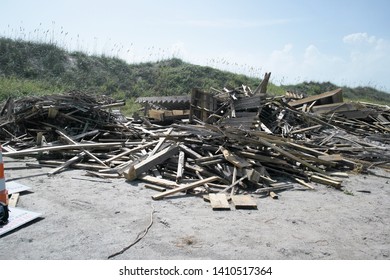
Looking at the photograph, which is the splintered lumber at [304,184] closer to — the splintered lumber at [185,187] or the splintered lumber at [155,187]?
the splintered lumber at [185,187]

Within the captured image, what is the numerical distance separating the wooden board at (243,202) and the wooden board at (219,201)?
153 mm

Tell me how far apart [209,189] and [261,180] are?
1.22m

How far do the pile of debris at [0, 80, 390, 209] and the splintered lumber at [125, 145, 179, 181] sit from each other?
23 mm

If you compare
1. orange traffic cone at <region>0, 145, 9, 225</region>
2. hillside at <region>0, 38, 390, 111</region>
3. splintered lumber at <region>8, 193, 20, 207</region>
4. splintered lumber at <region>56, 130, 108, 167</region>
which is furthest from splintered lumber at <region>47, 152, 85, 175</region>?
hillside at <region>0, 38, 390, 111</region>

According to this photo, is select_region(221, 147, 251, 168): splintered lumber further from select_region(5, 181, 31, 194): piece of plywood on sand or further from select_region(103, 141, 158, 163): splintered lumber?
select_region(5, 181, 31, 194): piece of plywood on sand

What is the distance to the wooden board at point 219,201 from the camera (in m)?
5.09

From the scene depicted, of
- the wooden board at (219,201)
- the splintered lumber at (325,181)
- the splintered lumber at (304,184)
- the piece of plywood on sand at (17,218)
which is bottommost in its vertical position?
the piece of plywood on sand at (17,218)

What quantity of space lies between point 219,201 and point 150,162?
2083mm

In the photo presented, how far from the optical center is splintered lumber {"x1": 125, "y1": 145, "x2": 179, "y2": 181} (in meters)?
6.49

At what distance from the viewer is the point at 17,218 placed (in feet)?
14.3

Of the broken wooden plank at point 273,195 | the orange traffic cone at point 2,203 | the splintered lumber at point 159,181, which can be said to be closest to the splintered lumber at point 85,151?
the splintered lumber at point 159,181

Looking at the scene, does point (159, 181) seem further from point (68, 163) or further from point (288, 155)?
point (288, 155)

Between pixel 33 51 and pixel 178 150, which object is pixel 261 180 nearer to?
pixel 178 150

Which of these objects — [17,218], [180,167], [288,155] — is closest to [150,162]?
[180,167]
